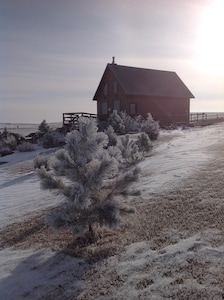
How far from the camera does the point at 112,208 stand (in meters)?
5.61

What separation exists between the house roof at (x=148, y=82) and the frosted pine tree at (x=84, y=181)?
29.8m

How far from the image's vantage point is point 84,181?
18.7ft

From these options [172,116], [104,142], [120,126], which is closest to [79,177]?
[104,142]

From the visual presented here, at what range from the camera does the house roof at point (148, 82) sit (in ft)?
119

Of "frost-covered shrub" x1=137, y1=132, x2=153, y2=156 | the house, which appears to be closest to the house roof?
the house

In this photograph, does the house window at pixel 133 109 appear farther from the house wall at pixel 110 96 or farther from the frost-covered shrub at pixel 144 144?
the frost-covered shrub at pixel 144 144

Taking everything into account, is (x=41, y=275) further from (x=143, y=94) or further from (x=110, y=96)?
(x=110, y=96)

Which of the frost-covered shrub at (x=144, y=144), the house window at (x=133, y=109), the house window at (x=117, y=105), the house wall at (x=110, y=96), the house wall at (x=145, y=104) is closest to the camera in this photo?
the frost-covered shrub at (x=144, y=144)

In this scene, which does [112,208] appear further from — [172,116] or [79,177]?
[172,116]

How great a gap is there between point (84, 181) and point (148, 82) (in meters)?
34.2

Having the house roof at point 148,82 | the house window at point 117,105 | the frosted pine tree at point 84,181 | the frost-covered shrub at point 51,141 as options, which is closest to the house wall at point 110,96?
the house window at point 117,105

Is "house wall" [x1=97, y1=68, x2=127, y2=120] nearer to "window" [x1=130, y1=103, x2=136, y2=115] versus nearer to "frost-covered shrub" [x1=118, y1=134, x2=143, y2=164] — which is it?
"window" [x1=130, y1=103, x2=136, y2=115]

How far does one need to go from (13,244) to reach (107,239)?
74.7 inches

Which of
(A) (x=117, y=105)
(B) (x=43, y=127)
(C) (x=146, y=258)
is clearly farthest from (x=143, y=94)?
(C) (x=146, y=258)
